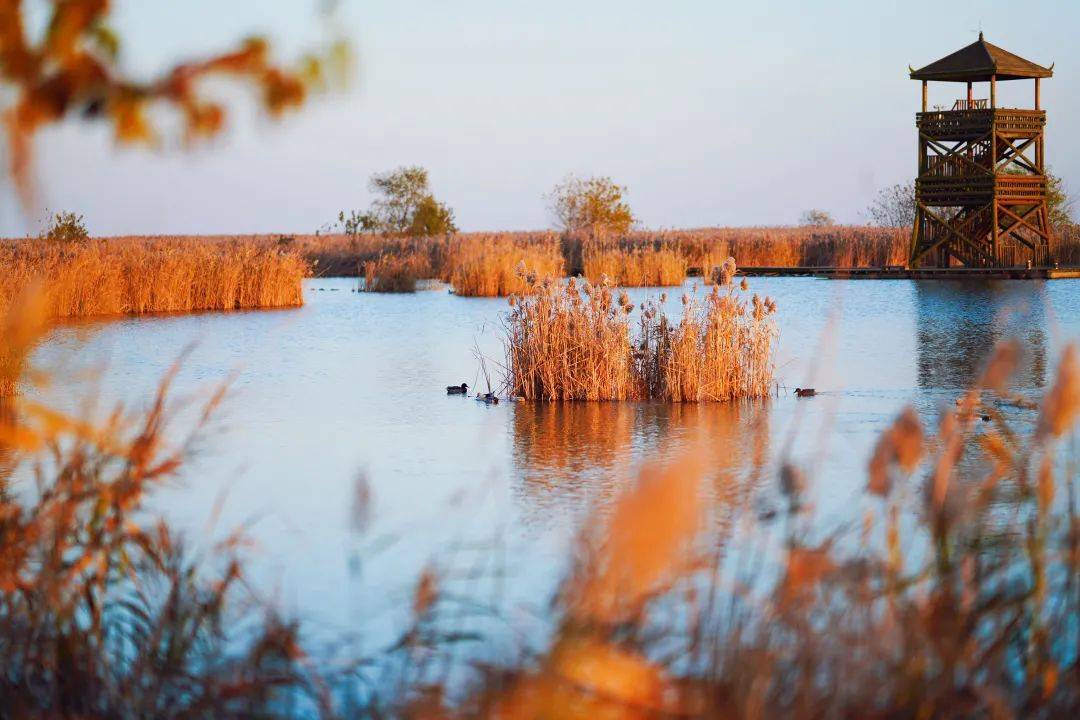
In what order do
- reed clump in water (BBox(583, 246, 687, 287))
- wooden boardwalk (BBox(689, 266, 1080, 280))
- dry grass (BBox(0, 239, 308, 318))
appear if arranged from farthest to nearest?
1. wooden boardwalk (BBox(689, 266, 1080, 280))
2. reed clump in water (BBox(583, 246, 687, 287))
3. dry grass (BBox(0, 239, 308, 318))

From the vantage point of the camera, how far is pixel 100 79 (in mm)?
2322

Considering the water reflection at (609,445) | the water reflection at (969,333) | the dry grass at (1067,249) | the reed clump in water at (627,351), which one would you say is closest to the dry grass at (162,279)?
the reed clump in water at (627,351)

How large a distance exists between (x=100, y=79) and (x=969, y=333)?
45.4 ft

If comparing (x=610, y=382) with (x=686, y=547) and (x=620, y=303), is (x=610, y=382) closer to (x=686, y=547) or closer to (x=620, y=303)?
(x=620, y=303)

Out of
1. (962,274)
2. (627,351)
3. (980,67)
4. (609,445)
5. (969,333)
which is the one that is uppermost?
(980,67)

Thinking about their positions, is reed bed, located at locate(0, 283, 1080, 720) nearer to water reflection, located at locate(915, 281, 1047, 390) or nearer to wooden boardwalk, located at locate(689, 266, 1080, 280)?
water reflection, located at locate(915, 281, 1047, 390)

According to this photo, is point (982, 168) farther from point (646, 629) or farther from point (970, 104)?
point (646, 629)

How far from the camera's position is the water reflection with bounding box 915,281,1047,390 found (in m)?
10.8

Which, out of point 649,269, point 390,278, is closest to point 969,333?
point 649,269

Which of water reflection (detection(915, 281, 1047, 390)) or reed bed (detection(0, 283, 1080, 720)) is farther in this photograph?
water reflection (detection(915, 281, 1047, 390))

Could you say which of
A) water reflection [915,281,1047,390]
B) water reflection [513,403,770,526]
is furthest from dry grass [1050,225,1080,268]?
water reflection [513,403,770,526]

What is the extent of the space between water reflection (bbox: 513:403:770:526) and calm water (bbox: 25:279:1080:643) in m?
0.02

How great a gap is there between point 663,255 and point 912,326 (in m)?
11.6

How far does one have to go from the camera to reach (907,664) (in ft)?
8.19
